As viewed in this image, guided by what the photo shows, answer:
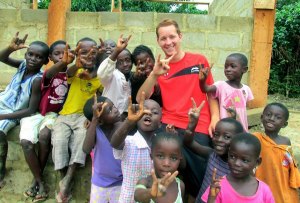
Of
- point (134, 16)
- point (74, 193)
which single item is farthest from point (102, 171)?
point (134, 16)

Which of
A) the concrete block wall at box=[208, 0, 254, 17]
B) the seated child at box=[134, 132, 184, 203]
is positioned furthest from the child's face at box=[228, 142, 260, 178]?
the concrete block wall at box=[208, 0, 254, 17]

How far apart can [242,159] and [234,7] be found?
13.8ft

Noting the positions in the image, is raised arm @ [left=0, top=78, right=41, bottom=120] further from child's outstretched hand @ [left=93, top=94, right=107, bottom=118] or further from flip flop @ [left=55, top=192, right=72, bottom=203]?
child's outstretched hand @ [left=93, top=94, right=107, bottom=118]

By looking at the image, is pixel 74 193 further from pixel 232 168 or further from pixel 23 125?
pixel 232 168

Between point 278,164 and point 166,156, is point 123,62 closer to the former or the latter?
point 166,156

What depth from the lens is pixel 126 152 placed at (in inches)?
103

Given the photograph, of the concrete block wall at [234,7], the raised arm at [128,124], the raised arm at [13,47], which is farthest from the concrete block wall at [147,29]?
the raised arm at [128,124]

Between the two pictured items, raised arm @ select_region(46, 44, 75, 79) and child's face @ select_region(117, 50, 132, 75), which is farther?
child's face @ select_region(117, 50, 132, 75)

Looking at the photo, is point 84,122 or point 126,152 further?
point 84,122

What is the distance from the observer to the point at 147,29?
16.7 ft

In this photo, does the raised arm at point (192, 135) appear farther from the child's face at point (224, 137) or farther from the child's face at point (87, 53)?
the child's face at point (87, 53)

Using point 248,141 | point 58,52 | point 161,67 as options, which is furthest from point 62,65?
point 248,141

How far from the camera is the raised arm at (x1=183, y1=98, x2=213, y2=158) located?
265 cm

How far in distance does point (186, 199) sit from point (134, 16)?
2913 mm
